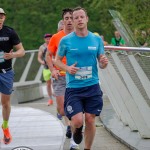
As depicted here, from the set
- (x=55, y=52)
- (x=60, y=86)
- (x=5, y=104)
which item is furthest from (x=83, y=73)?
(x=5, y=104)

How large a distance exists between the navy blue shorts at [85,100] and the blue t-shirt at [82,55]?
0.07 meters

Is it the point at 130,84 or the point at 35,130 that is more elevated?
the point at 130,84

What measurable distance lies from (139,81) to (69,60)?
1.35 m

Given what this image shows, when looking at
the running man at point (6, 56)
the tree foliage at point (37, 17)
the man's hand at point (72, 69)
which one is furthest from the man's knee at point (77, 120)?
the tree foliage at point (37, 17)

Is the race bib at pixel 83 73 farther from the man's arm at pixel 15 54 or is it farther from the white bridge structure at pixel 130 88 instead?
the man's arm at pixel 15 54

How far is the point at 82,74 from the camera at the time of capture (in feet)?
25.9

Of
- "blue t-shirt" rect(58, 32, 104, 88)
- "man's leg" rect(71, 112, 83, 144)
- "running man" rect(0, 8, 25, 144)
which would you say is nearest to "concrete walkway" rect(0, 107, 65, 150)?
"running man" rect(0, 8, 25, 144)

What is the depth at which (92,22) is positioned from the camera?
110 ft

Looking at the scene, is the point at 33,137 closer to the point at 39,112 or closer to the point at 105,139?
the point at 105,139

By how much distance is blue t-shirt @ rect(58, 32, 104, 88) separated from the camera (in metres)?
7.88

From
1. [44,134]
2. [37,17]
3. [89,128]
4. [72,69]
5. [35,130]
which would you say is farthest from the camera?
[37,17]

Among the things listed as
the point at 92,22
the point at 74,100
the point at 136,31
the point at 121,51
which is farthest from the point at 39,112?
the point at 92,22

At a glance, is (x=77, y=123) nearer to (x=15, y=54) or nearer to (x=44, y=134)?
(x=15, y=54)

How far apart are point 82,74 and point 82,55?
0.23 metres
